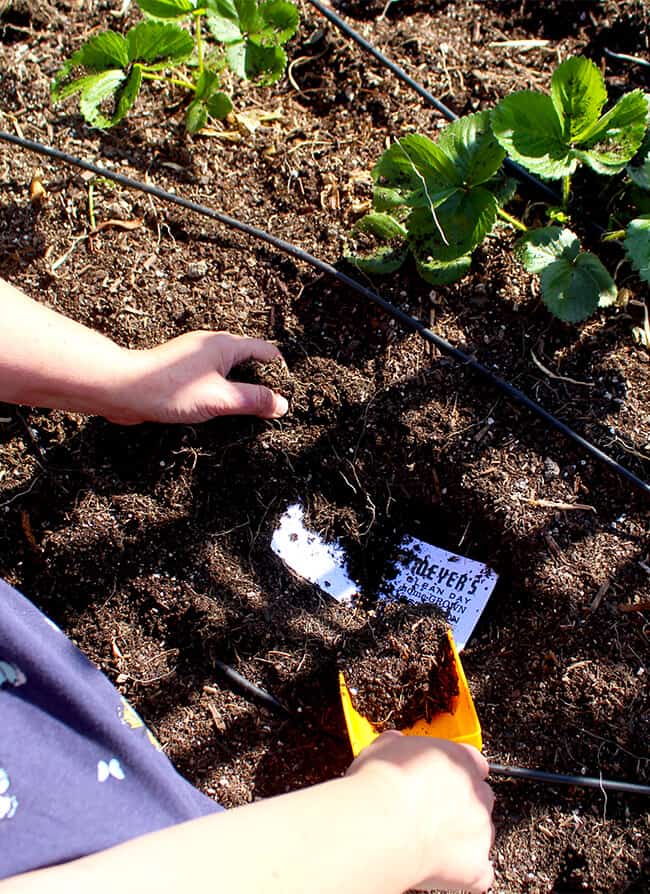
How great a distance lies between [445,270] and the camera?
1195 millimetres

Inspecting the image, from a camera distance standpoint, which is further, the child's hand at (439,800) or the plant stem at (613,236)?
the plant stem at (613,236)

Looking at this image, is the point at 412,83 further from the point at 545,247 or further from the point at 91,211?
the point at 91,211

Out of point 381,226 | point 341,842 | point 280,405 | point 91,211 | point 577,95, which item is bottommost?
point 341,842

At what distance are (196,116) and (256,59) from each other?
142 millimetres

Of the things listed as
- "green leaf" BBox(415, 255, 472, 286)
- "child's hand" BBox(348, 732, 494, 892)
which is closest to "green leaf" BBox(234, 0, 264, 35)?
"green leaf" BBox(415, 255, 472, 286)

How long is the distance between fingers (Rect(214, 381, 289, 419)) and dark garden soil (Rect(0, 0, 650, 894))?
5 centimetres

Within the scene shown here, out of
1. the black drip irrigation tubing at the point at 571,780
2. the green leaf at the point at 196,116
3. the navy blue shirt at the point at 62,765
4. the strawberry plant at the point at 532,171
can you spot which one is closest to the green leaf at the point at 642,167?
the strawberry plant at the point at 532,171

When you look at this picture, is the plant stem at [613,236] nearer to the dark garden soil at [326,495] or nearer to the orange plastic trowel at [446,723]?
the dark garden soil at [326,495]

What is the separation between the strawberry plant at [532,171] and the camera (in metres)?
1.10

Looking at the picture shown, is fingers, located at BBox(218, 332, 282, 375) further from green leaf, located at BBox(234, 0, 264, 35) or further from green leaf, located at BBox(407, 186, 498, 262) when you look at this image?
green leaf, located at BBox(234, 0, 264, 35)

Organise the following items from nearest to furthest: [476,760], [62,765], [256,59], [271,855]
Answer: [271,855] < [62,765] < [476,760] < [256,59]

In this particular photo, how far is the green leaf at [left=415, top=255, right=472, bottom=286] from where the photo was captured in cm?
119

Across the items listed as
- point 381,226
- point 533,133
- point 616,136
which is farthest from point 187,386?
point 616,136

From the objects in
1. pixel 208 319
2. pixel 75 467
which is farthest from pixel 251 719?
pixel 208 319
